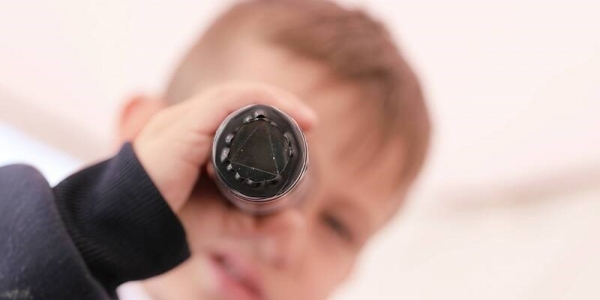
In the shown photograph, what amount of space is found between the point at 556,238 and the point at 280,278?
46cm

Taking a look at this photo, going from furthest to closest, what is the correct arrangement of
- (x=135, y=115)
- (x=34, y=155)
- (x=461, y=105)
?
(x=461, y=105)
(x=34, y=155)
(x=135, y=115)

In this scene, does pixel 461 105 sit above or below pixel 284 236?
above

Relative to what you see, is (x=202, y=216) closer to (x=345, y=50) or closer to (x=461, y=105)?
(x=345, y=50)

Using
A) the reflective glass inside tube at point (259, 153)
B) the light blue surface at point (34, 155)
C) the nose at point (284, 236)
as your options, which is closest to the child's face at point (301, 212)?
the nose at point (284, 236)

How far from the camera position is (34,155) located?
2.15ft

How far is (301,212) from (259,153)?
7.5 inches

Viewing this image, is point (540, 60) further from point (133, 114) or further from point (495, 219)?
point (133, 114)

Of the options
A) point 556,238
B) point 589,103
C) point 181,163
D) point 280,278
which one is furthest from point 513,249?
point 181,163

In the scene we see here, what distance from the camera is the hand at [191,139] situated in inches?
13.3

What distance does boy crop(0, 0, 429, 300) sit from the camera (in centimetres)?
32

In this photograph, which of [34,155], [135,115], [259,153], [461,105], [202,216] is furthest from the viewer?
[461,105]

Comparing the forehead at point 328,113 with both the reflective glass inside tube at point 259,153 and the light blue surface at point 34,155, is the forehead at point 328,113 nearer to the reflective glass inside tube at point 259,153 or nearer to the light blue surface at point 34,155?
the reflective glass inside tube at point 259,153

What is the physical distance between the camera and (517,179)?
2.69 feet

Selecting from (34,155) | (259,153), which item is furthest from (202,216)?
(34,155)
